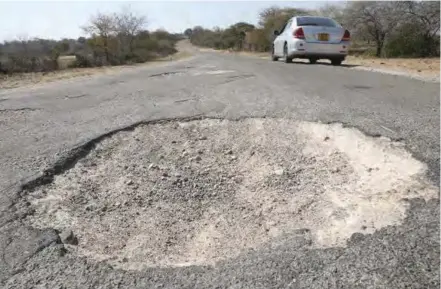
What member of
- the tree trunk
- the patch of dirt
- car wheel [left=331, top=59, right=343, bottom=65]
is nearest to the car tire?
car wheel [left=331, top=59, right=343, bottom=65]

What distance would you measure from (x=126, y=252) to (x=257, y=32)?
44.1 m

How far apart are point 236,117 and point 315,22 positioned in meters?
7.00

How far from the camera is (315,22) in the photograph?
10.9 meters

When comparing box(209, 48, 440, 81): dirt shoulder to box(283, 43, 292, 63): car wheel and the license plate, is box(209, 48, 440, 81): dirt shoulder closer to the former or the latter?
the license plate

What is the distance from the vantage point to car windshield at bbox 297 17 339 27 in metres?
10.8

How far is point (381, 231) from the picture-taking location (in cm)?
258

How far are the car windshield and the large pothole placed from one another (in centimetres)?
706

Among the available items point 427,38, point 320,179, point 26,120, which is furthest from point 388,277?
point 427,38

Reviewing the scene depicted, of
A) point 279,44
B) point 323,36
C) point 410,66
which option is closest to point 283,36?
point 279,44

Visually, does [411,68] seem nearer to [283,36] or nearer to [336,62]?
[336,62]

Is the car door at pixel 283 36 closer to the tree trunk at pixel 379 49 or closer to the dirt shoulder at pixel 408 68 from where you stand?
the dirt shoulder at pixel 408 68

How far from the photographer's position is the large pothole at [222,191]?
9.09ft

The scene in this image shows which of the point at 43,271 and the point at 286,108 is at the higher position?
the point at 286,108

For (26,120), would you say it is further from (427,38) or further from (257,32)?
(257,32)
